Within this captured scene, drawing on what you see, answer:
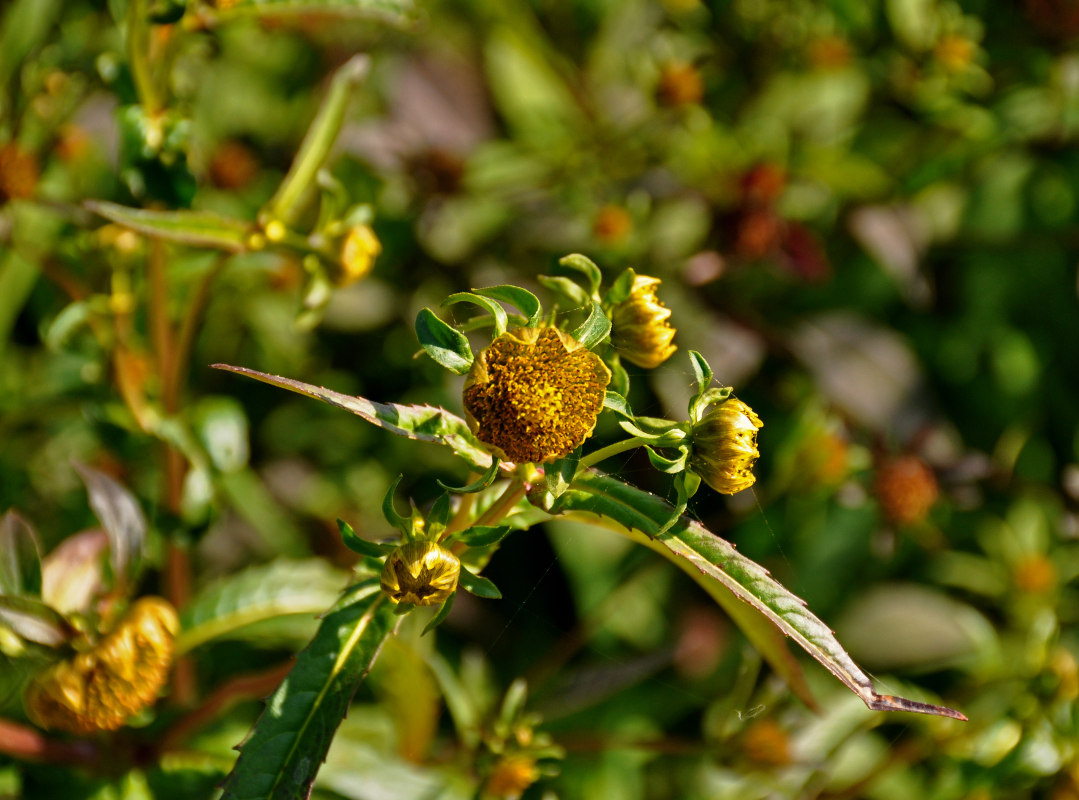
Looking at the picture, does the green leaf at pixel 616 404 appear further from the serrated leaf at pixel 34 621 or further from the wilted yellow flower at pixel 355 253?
the serrated leaf at pixel 34 621

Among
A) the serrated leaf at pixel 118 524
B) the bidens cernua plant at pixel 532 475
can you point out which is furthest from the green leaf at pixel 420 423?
the serrated leaf at pixel 118 524

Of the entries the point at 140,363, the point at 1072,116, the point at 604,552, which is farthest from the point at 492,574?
the point at 1072,116

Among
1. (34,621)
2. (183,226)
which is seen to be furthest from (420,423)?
(34,621)

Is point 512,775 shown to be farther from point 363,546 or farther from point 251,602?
point 363,546

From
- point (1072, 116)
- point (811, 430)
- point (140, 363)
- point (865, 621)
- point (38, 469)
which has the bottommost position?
point (865, 621)

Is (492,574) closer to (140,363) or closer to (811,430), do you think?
(811,430)
